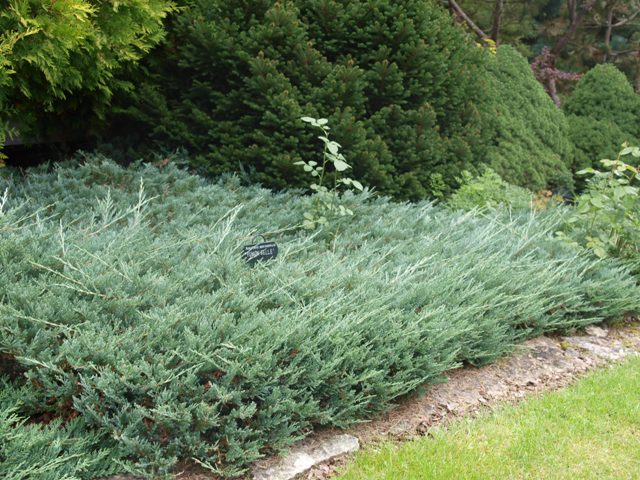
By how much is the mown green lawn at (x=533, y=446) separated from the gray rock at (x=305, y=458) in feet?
0.31

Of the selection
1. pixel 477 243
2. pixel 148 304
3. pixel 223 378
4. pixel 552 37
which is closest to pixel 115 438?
pixel 223 378

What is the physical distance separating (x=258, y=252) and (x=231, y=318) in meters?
0.84

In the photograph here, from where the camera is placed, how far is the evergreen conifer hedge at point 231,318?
273 cm

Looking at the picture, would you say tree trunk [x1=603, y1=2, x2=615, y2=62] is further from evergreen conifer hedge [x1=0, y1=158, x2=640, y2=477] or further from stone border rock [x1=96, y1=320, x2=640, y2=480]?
evergreen conifer hedge [x1=0, y1=158, x2=640, y2=477]

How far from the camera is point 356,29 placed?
579 cm

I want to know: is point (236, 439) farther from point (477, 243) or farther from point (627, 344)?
point (627, 344)

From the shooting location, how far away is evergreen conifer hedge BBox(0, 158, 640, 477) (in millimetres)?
2727

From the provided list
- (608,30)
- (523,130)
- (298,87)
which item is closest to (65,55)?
(298,87)

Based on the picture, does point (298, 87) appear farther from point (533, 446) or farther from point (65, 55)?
point (533, 446)

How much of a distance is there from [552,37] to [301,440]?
17.8 meters

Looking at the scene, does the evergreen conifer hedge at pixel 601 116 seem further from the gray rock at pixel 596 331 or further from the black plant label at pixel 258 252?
the black plant label at pixel 258 252

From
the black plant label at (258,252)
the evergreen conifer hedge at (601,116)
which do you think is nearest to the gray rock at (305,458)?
the black plant label at (258,252)

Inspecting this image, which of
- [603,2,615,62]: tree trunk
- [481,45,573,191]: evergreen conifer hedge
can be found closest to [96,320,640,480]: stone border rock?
[481,45,573,191]: evergreen conifer hedge

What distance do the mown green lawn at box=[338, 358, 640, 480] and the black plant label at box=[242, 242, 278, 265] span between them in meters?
1.22
